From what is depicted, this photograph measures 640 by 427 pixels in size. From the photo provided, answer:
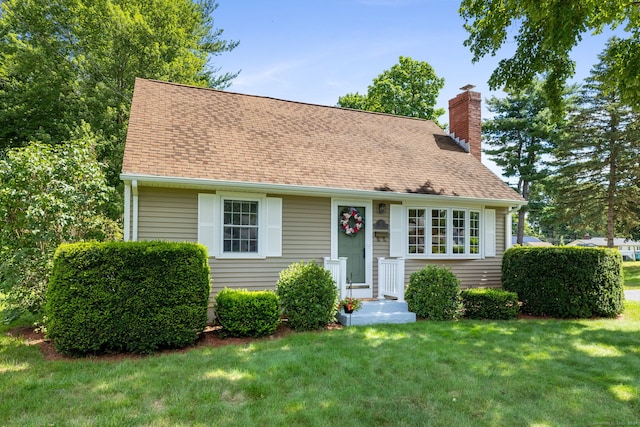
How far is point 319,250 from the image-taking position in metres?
8.35

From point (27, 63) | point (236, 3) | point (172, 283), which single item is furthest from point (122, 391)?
point (27, 63)

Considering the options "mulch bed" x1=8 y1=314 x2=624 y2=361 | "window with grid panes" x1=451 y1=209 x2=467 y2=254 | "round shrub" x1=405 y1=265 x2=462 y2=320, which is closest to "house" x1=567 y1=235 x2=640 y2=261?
"window with grid panes" x1=451 y1=209 x2=467 y2=254

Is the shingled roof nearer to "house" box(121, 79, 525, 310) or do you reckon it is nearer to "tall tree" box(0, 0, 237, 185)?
"house" box(121, 79, 525, 310)

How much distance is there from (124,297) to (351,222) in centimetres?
484

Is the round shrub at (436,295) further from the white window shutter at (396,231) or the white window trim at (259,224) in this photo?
the white window trim at (259,224)

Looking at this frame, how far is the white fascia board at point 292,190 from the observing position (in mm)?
6910

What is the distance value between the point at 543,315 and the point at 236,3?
10865 millimetres

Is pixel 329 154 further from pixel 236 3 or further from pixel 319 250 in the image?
pixel 236 3

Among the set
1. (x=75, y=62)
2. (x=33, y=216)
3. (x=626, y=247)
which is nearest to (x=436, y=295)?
(x=33, y=216)

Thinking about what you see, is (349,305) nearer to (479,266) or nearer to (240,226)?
(240,226)

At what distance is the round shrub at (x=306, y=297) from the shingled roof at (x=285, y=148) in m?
1.95

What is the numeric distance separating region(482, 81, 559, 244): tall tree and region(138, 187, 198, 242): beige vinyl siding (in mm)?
22795

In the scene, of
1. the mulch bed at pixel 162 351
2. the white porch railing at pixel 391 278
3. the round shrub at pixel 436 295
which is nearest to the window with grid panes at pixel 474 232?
the round shrub at pixel 436 295

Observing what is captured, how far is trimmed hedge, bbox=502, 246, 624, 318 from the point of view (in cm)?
822
